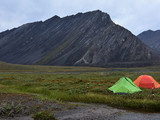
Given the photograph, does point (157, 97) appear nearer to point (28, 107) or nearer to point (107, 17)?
point (28, 107)

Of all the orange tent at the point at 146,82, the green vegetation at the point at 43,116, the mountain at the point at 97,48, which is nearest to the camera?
the green vegetation at the point at 43,116

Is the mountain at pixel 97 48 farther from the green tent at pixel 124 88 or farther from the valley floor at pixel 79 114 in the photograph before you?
the valley floor at pixel 79 114

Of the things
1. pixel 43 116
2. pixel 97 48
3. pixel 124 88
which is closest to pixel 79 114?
pixel 43 116

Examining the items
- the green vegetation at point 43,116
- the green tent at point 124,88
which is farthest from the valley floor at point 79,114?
the green tent at point 124,88

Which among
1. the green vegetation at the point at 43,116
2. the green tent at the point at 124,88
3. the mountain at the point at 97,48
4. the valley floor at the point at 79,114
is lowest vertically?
the valley floor at the point at 79,114

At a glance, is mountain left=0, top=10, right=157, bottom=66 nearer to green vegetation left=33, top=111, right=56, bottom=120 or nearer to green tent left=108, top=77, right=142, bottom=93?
green tent left=108, top=77, right=142, bottom=93

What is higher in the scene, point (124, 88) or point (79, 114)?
point (124, 88)

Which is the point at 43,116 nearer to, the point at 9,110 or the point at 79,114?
the point at 79,114

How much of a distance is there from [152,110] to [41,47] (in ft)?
625

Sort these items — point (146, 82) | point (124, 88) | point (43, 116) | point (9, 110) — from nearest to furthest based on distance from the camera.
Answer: point (43, 116), point (9, 110), point (124, 88), point (146, 82)

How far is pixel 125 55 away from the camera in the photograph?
138 meters

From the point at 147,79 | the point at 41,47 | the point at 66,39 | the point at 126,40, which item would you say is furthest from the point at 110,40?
the point at 147,79

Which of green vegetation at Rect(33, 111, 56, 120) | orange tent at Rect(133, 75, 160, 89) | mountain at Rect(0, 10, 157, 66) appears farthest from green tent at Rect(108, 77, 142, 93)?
mountain at Rect(0, 10, 157, 66)

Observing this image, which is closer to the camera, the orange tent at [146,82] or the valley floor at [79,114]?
the valley floor at [79,114]
